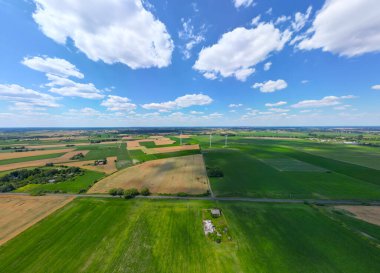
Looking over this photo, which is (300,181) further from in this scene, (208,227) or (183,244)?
(183,244)

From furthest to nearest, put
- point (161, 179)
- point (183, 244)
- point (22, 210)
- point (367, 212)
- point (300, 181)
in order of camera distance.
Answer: point (161, 179)
point (300, 181)
point (22, 210)
point (367, 212)
point (183, 244)

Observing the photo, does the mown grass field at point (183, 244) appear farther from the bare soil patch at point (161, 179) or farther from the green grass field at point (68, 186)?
the green grass field at point (68, 186)

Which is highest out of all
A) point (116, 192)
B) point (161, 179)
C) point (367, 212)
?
point (116, 192)

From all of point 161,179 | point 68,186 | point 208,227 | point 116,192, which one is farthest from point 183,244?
point 68,186

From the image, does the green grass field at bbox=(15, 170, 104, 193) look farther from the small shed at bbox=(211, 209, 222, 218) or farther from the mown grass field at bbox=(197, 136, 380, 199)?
the mown grass field at bbox=(197, 136, 380, 199)

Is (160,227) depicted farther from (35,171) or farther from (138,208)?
(35,171)

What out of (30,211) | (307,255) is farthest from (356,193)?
(30,211)
